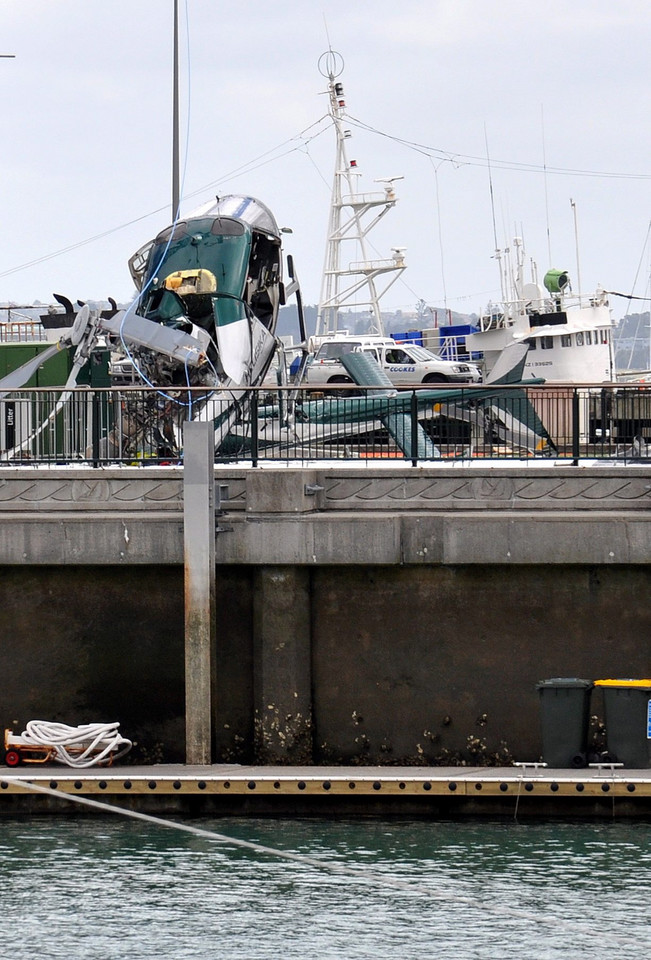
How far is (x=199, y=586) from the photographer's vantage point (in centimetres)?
1583

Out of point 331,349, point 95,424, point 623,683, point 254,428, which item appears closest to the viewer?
point 623,683

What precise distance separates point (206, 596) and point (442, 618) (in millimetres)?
2457

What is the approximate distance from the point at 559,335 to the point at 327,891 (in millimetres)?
36209

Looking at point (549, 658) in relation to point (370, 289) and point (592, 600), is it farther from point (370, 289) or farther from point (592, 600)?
point (370, 289)

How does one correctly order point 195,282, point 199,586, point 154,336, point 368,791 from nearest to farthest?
point 368,791 → point 199,586 → point 154,336 → point 195,282

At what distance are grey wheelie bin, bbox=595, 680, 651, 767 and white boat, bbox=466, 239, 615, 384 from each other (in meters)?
31.7

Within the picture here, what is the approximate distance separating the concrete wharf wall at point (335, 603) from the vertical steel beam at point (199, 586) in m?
0.23

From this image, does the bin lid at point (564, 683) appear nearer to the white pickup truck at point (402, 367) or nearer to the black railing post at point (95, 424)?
the black railing post at point (95, 424)

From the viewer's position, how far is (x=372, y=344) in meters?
46.2

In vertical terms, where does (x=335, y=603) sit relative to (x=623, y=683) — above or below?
above

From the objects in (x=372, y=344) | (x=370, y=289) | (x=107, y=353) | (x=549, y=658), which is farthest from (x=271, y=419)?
(x=370, y=289)

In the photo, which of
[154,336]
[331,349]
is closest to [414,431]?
[154,336]

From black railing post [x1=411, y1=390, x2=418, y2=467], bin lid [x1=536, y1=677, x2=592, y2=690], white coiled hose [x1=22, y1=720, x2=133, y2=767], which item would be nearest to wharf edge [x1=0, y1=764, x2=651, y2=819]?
white coiled hose [x1=22, y1=720, x2=133, y2=767]

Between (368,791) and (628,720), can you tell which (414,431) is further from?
(368,791)
